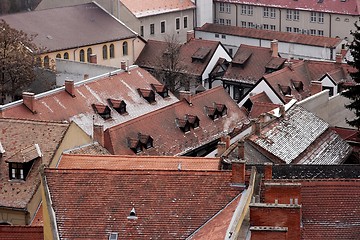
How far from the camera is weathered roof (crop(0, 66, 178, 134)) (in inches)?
2261

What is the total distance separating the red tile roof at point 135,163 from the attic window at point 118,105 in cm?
2148

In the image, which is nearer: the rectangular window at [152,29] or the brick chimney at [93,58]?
the brick chimney at [93,58]

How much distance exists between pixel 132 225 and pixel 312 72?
46.8 meters

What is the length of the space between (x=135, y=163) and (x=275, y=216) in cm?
1189

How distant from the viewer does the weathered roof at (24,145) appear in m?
42.4

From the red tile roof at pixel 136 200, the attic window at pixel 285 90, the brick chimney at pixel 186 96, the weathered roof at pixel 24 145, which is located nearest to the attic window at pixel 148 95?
the brick chimney at pixel 186 96

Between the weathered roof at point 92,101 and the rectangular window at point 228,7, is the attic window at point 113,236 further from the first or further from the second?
the rectangular window at point 228,7

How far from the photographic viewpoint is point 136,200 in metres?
31.3

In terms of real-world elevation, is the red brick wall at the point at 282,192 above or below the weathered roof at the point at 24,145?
above

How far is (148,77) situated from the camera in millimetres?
68062

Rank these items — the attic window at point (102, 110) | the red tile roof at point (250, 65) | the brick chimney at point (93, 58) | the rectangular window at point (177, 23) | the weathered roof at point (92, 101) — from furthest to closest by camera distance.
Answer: the rectangular window at point (177, 23) < the brick chimney at point (93, 58) < the red tile roof at point (250, 65) < the attic window at point (102, 110) < the weathered roof at point (92, 101)

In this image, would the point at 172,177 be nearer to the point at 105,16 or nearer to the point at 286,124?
the point at 286,124

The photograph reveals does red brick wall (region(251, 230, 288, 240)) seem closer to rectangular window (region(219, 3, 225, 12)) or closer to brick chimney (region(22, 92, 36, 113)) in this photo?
brick chimney (region(22, 92, 36, 113))

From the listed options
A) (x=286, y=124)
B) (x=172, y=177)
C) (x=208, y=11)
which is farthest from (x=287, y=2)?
(x=172, y=177)
